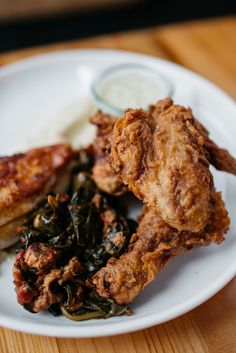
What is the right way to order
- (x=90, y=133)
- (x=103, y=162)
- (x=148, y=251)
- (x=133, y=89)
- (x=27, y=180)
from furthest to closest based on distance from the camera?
1. (x=133, y=89)
2. (x=90, y=133)
3. (x=103, y=162)
4. (x=27, y=180)
5. (x=148, y=251)

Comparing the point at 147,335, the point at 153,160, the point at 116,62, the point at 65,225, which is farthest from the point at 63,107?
the point at 147,335

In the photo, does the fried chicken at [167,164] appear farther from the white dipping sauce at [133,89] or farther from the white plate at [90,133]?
the white dipping sauce at [133,89]

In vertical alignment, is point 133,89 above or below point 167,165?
below

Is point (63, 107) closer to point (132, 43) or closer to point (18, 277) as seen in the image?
point (132, 43)

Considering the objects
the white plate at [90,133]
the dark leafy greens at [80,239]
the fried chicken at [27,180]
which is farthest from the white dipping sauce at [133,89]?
the dark leafy greens at [80,239]

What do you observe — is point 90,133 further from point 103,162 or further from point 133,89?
point 103,162

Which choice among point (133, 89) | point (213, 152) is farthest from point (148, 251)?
point (133, 89)

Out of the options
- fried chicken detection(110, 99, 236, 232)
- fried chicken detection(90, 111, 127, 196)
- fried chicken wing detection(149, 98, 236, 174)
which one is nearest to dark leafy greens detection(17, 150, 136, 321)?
fried chicken detection(90, 111, 127, 196)
